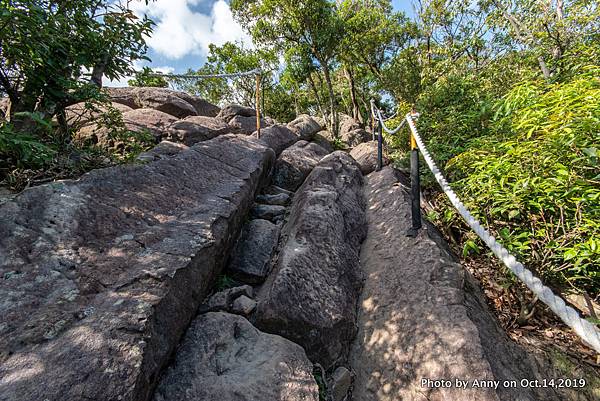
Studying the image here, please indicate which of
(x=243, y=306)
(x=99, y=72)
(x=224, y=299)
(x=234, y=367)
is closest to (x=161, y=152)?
(x=99, y=72)

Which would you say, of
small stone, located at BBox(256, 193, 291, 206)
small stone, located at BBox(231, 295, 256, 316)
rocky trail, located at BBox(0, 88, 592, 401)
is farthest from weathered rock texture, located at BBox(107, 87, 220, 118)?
small stone, located at BBox(231, 295, 256, 316)

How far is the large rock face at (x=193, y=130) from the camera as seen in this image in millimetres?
6602

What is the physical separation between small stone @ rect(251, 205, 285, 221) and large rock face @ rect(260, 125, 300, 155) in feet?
11.2

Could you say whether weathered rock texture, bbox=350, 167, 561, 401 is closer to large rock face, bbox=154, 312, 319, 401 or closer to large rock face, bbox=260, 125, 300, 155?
large rock face, bbox=154, 312, 319, 401

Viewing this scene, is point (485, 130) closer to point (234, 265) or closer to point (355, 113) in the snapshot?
point (234, 265)

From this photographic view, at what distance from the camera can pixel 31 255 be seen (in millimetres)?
2250

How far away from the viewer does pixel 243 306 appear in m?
2.88

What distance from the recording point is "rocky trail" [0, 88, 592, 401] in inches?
73.1

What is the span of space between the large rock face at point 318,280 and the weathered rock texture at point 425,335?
10.6 inches

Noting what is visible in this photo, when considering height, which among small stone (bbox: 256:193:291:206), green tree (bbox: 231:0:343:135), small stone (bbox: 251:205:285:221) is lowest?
small stone (bbox: 251:205:285:221)

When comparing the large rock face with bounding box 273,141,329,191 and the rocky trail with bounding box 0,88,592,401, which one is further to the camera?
the large rock face with bounding box 273,141,329,191

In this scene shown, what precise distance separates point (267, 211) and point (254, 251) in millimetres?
1178

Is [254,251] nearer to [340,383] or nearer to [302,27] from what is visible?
[340,383]

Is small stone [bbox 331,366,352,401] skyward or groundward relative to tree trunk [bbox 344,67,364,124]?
groundward
